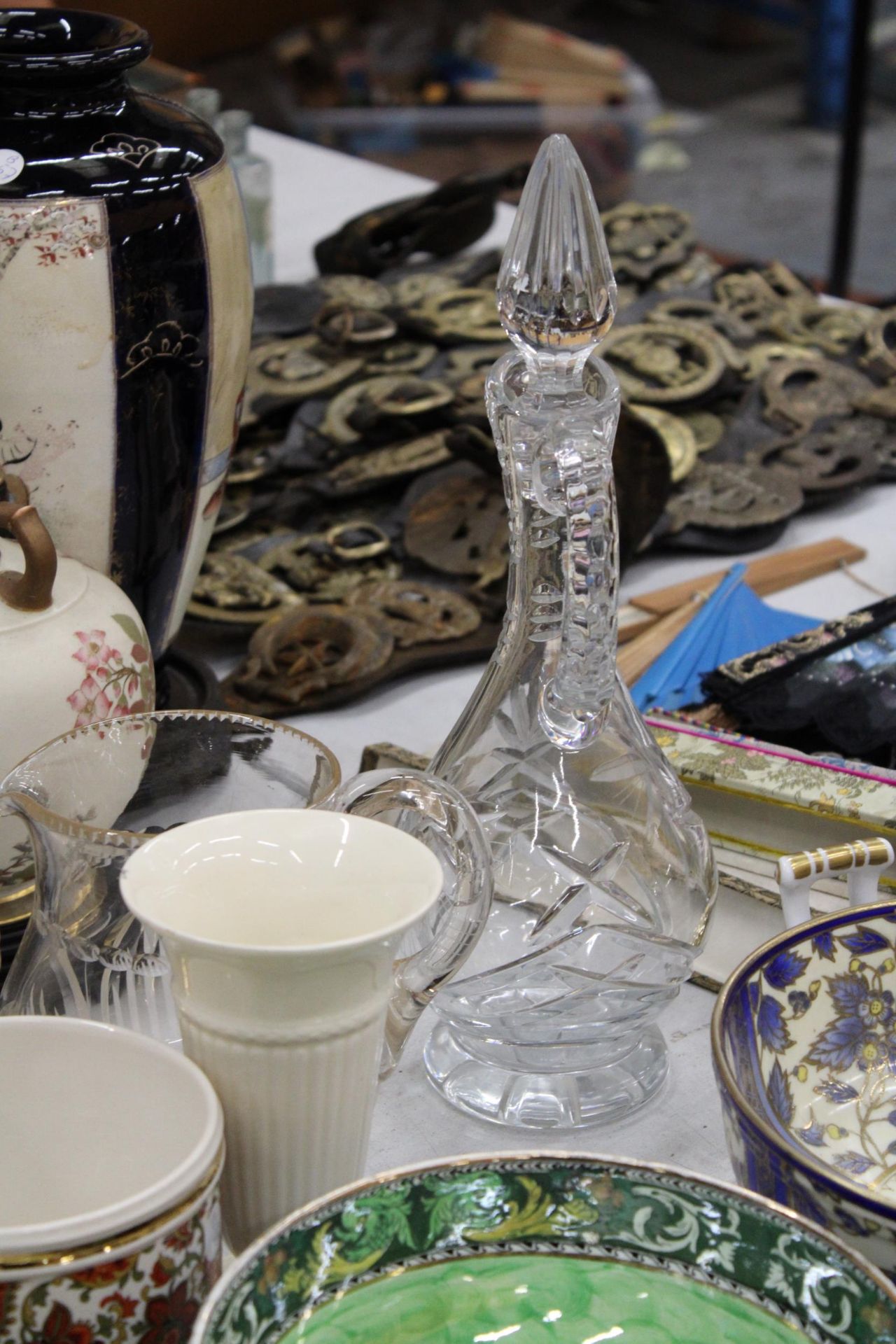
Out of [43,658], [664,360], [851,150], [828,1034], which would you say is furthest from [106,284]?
[851,150]

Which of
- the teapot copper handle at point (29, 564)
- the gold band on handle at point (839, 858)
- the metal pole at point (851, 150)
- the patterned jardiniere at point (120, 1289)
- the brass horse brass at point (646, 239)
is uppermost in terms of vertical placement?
the teapot copper handle at point (29, 564)

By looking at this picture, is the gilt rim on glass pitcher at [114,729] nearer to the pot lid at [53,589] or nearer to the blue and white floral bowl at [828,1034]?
the pot lid at [53,589]

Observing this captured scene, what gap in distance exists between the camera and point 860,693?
0.71 meters

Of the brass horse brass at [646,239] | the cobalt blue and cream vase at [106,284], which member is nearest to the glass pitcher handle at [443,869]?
the cobalt blue and cream vase at [106,284]

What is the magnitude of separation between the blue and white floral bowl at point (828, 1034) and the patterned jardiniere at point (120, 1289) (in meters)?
0.16

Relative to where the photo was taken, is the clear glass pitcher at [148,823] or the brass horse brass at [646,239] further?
the brass horse brass at [646,239]

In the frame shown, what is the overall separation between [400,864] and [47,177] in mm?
353

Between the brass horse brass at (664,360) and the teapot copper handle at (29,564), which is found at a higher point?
the teapot copper handle at (29,564)

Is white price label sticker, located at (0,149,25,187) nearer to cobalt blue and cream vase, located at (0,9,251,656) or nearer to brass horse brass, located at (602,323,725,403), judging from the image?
cobalt blue and cream vase, located at (0,9,251,656)

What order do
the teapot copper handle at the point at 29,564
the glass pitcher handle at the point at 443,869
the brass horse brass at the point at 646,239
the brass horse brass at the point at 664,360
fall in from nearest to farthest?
the glass pitcher handle at the point at 443,869
the teapot copper handle at the point at 29,564
the brass horse brass at the point at 664,360
the brass horse brass at the point at 646,239

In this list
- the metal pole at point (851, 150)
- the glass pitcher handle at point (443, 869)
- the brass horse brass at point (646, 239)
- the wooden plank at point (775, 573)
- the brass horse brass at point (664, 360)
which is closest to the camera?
the glass pitcher handle at point (443, 869)

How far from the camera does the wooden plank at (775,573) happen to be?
2.90ft

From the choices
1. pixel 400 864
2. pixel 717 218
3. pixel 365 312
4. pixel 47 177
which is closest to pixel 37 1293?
pixel 400 864

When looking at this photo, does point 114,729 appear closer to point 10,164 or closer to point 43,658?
point 43,658
